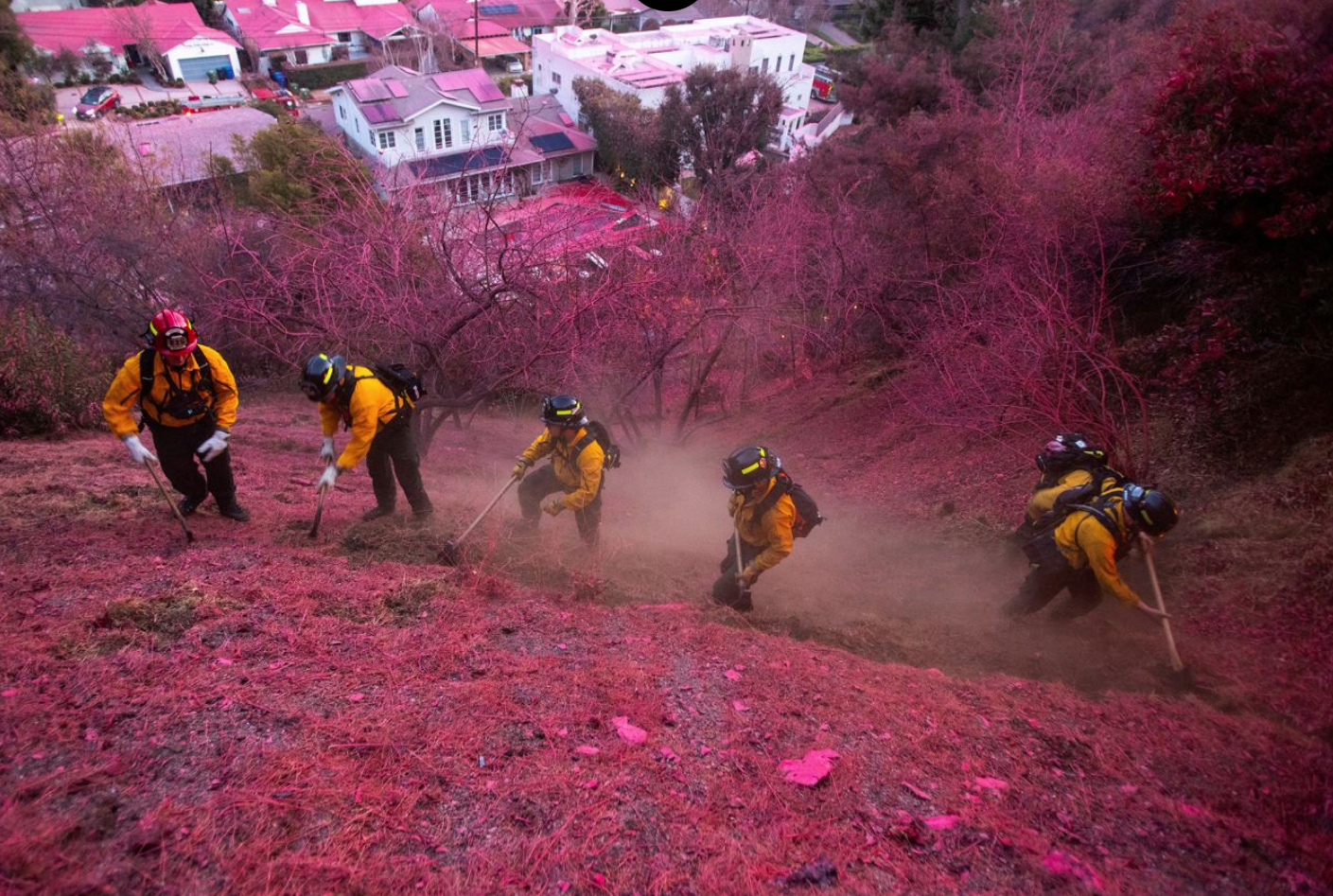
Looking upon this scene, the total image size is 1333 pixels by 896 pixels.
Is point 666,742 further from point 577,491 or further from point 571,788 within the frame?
point 577,491

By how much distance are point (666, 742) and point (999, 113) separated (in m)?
16.0

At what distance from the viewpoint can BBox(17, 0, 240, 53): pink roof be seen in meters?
37.0

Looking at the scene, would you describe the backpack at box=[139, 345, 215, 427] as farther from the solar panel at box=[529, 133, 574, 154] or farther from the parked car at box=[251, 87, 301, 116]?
the parked car at box=[251, 87, 301, 116]

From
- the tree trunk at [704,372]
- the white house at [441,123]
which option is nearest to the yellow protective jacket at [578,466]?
the tree trunk at [704,372]

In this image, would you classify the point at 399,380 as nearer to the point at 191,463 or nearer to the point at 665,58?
the point at 191,463

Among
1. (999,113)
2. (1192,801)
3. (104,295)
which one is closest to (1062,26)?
(999,113)

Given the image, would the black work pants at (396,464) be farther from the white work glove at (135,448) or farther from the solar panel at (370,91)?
the solar panel at (370,91)

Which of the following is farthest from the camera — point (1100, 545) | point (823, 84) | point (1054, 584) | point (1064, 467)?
point (823, 84)

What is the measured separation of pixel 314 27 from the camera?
42.4 meters

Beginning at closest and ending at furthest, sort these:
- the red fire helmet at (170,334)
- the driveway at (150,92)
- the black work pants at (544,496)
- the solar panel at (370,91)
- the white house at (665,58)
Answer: the red fire helmet at (170,334) → the black work pants at (544,496) → the solar panel at (370,91) → the white house at (665,58) → the driveway at (150,92)

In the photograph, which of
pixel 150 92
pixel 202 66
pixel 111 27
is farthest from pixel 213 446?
pixel 111 27

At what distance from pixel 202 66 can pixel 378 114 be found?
2136cm

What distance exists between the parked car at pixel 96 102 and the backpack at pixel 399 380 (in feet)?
119

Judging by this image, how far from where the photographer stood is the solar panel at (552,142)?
2753 centimetres
